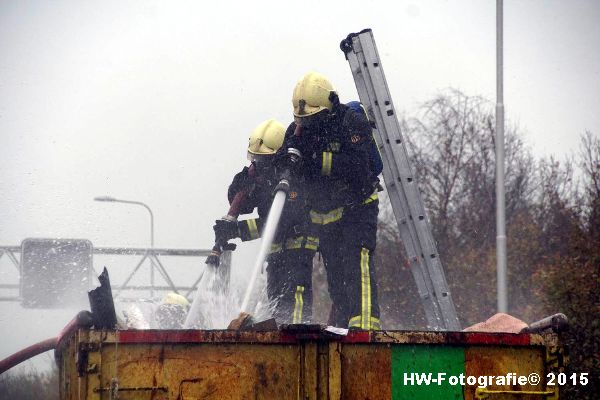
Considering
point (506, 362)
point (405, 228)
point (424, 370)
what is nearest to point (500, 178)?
point (405, 228)

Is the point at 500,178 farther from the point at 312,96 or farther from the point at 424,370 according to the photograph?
the point at 424,370

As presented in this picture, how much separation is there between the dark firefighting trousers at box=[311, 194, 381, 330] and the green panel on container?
1891 millimetres

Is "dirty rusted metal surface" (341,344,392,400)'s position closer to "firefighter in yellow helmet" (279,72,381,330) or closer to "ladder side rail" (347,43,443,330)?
"firefighter in yellow helmet" (279,72,381,330)

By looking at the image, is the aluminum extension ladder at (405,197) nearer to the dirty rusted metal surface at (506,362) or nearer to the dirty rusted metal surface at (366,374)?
the dirty rusted metal surface at (506,362)

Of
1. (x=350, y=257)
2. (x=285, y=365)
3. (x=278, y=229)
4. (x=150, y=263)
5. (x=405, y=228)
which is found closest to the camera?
(x=285, y=365)

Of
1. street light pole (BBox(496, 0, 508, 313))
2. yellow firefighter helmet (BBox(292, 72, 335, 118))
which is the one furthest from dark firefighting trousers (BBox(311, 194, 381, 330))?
street light pole (BBox(496, 0, 508, 313))

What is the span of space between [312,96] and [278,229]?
36.4 inches

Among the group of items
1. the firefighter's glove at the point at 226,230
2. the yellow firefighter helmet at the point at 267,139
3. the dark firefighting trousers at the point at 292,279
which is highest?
the yellow firefighter helmet at the point at 267,139

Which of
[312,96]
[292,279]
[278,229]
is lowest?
[292,279]

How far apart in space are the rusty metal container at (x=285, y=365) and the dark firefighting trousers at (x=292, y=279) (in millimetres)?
2421

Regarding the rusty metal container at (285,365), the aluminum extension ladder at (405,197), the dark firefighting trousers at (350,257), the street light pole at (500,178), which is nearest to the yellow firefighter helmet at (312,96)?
the aluminum extension ladder at (405,197)

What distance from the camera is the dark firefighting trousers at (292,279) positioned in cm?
690

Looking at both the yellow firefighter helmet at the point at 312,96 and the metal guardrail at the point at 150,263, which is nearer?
the yellow firefighter helmet at the point at 312,96

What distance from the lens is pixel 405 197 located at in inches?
279
